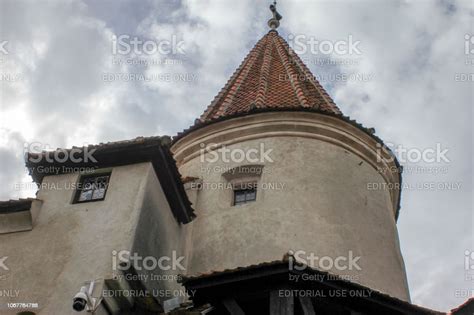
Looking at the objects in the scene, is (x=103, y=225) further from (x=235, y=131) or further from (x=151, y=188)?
(x=235, y=131)

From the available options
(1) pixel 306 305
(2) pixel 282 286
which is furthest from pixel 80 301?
(1) pixel 306 305

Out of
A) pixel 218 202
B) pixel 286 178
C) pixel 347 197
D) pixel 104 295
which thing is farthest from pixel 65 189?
pixel 347 197

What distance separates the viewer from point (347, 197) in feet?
47.5

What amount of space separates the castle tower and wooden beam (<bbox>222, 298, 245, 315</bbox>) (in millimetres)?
2410

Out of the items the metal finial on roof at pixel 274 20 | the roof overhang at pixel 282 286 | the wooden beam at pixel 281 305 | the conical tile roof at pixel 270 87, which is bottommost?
the wooden beam at pixel 281 305

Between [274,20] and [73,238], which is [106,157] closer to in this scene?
[73,238]

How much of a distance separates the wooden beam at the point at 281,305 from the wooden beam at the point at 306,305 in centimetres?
16

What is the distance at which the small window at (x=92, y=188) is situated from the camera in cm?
1176

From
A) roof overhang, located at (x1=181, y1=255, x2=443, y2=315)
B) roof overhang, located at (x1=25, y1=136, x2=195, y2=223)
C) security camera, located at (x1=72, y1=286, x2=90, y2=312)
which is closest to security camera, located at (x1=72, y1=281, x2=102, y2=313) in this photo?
security camera, located at (x1=72, y1=286, x2=90, y2=312)

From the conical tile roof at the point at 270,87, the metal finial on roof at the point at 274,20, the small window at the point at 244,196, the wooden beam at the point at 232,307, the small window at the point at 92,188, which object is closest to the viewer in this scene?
the wooden beam at the point at 232,307

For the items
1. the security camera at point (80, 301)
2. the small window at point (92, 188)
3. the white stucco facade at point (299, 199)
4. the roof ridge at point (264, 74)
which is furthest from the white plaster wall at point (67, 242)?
the roof ridge at point (264, 74)

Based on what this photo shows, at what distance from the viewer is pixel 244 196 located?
48.5 ft

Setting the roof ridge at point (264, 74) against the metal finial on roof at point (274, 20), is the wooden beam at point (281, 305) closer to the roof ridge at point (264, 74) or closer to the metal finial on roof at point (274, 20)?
the roof ridge at point (264, 74)

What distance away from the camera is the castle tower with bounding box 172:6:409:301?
44.0ft
